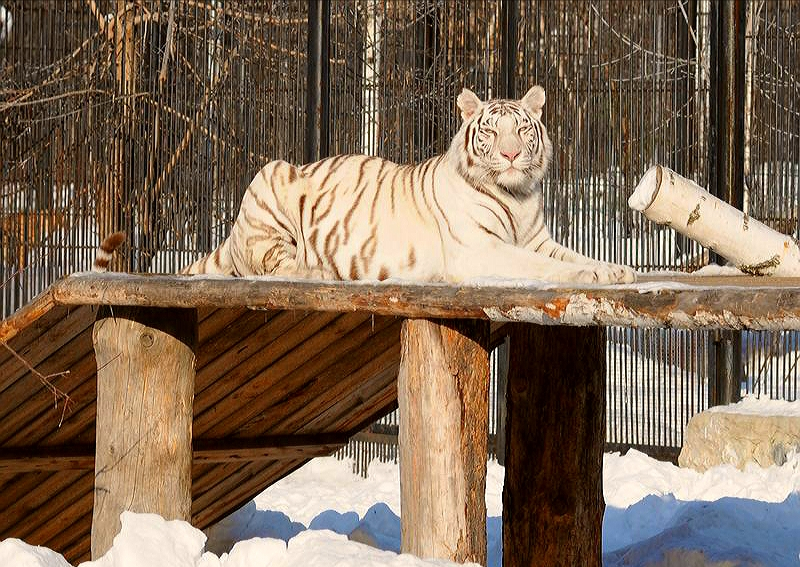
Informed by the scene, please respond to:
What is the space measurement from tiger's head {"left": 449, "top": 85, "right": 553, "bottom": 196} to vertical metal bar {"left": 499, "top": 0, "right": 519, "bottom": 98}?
126 inches

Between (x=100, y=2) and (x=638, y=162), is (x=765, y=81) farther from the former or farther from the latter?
(x=100, y=2)

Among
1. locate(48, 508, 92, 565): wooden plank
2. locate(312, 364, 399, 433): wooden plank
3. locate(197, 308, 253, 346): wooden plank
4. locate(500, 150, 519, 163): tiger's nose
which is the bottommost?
locate(48, 508, 92, 565): wooden plank

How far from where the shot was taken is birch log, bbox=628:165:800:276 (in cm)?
423

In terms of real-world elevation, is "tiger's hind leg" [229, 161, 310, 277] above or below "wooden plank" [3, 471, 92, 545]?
above

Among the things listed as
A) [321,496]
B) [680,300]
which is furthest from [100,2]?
[680,300]

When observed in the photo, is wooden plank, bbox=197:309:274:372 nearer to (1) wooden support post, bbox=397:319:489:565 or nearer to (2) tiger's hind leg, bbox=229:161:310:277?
(2) tiger's hind leg, bbox=229:161:310:277

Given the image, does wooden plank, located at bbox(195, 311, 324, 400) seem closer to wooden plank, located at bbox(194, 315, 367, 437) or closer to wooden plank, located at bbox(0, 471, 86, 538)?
wooden plank, located at bbox(194, 315, 367, 437)

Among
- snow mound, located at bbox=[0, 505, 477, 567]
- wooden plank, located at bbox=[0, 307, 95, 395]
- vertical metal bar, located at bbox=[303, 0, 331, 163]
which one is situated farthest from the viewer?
vertical metal bar, located at bbox=[303, 0, 331, 163]

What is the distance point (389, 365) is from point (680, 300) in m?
2.72

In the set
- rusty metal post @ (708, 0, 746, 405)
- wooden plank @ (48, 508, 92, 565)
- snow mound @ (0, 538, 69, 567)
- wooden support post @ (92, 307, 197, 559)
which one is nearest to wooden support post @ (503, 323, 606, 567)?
wooden support post @ (92, 307, 197, 559)

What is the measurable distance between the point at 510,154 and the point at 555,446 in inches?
46.7

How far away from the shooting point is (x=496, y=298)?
370 centimetres

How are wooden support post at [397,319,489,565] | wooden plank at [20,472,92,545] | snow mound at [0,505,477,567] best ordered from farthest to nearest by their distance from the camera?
wooden plank at [20,472,92,545]
wooden support post at [397,319,489,565]
snow mound at [0,505,477,567]

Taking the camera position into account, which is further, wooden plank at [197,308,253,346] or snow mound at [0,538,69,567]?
wooden plank at [197,308,253,346]
